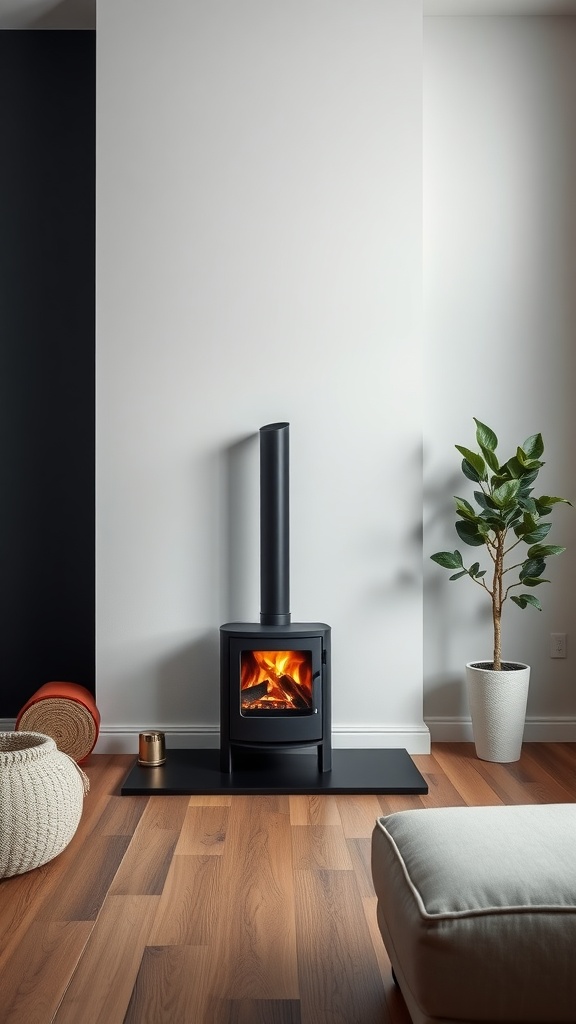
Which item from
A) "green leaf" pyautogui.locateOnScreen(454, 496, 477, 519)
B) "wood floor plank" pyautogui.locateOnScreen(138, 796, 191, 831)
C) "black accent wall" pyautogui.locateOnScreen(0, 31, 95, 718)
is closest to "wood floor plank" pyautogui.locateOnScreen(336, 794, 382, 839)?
"wood floor plank" pyautogui.locateOnScreen(138, 796, 191, 831)

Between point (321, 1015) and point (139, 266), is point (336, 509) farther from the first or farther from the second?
point (321, 1015)

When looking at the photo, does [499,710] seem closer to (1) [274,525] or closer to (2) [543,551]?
(2) [543,551]

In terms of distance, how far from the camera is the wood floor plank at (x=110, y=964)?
178cm

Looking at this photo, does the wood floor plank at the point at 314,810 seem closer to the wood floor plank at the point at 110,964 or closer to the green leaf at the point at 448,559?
the wood floor plank at the point at 110,964

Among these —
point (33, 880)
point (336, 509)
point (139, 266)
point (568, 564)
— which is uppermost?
point (139, 266)

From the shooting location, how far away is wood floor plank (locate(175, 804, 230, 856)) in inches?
105

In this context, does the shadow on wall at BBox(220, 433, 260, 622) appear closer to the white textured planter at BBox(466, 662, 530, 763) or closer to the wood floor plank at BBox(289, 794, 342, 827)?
the wood floor plank at BBox(289, 794, 342, 827)

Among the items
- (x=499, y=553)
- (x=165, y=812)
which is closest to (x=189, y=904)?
(x=165, y=812)

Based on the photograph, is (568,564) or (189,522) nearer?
(189,522)

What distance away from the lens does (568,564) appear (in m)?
3.98

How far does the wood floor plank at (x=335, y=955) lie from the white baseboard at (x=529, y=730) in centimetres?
155

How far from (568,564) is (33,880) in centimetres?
268

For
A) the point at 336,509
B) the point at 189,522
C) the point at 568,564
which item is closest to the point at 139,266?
the point at 189,522

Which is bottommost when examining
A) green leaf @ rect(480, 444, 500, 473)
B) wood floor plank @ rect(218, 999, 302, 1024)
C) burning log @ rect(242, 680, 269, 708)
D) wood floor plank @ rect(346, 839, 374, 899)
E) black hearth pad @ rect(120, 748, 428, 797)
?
wood floor plank @ rect(346, 839, 374, 899)
